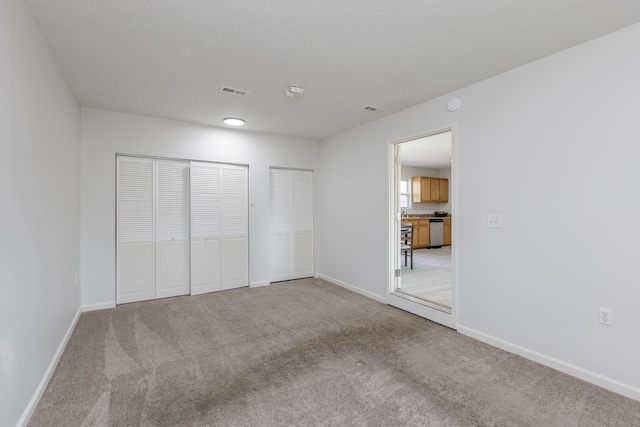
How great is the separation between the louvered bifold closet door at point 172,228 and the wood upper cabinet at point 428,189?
23.6 ft

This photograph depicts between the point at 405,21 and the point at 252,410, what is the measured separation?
2.77m

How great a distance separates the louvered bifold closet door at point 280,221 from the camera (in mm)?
5289

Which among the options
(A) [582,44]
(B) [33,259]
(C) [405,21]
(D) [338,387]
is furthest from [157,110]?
(A) [582,44]

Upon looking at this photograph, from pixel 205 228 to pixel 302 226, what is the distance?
5.58ft

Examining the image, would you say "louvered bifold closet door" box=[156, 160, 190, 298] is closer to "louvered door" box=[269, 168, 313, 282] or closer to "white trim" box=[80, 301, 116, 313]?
"white trim" box=[80, 301, 116, 313]

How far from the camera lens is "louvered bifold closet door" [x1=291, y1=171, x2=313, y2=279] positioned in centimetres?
549

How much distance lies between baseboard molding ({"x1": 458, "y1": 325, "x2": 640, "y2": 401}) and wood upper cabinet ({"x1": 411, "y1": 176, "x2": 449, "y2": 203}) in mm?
6980

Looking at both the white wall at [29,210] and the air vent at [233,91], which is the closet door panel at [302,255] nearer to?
the air vent at [233,91]

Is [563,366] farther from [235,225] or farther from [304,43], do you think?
[235,225]

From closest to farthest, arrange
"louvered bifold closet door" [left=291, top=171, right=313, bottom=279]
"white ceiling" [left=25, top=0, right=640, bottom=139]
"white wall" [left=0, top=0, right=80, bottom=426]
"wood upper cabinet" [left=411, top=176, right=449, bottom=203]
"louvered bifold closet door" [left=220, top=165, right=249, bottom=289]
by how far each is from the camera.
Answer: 1. "white wall" [left=0, top=0, right=80, bottom=426]
2. "white ceiling" [left=25, top=0, right=640, bottom=139]
3. "louvered bifold closet door" [left=220, top=165, right=249, bottom=289]
4. "louvered bifold closet door" [left=291, top=171, right=313, bottom=279]
5. "wood upper cabinet" [left=411, top=176, right=449, bottom=203]

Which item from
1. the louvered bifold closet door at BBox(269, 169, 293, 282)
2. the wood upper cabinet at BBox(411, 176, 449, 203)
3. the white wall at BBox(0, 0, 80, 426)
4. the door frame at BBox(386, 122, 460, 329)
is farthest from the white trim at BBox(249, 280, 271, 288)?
the wood upper cabinet at BBox(411, 176, 449, 203)

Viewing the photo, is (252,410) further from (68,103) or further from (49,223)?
(68,103)

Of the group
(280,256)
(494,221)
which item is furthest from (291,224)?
(494,221)

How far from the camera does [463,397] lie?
2062 millimetres
